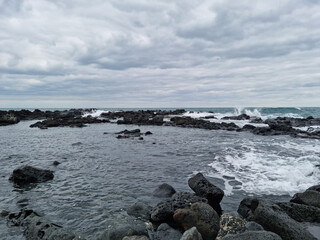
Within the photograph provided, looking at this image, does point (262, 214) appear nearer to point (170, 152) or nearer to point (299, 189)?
point (299, 189)

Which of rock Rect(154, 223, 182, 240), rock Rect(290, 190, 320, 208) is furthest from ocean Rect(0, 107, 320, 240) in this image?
rock Rect(154, 223, 182, 240)

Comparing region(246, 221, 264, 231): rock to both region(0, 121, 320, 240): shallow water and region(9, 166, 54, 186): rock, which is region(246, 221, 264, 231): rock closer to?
region(0, 121, 320, 240): shallow water

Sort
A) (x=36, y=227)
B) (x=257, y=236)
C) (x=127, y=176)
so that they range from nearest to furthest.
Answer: (x=257, y=236) → (x=36, y=227) → (x=127, y=176)

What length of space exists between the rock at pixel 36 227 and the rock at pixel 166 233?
2.03 meters

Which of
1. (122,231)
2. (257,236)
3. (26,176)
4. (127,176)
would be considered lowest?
(127,176)

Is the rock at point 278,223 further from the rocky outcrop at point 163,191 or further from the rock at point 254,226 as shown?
the rocky outcrop at point 163,191

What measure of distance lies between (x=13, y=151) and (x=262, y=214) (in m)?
17.7

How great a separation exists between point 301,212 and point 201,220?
3161 millimetres

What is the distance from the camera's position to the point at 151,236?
5.86m

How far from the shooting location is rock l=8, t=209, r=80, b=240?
5367mm

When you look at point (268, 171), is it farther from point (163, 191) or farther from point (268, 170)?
point (163, 191)

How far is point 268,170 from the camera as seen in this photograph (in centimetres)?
1175

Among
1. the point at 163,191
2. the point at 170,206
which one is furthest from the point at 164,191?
the point at 170,206

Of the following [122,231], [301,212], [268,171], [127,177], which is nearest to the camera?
[122,231]
